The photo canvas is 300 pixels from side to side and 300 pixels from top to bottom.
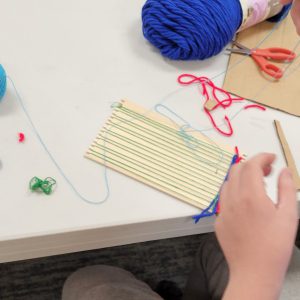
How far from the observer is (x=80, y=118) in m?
0.69

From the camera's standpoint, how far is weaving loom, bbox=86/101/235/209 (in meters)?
0.64

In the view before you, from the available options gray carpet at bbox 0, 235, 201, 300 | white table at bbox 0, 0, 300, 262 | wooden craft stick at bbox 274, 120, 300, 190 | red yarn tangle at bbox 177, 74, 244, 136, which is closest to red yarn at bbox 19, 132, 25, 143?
white table at bbox 0, 0, 300, 262

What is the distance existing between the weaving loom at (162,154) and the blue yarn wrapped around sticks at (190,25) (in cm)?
15

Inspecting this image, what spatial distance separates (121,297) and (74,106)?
369 mm

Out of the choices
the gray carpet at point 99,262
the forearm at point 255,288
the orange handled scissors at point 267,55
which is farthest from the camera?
the gray carpet at point 99,262

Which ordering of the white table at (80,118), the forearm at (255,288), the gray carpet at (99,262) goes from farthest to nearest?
the gray carpet at (99,262)
the white table at (80,118)
the forearm at (255,288)

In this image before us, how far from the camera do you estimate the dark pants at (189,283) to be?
77 cm

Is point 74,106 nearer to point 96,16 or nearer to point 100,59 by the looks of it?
point 100,59

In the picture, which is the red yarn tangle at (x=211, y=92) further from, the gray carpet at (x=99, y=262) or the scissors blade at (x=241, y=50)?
the gray carpet at (x=99, y=262)

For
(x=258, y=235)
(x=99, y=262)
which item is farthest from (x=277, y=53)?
(x=99, y=262)

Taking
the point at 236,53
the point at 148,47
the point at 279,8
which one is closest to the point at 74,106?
the point at 148,47

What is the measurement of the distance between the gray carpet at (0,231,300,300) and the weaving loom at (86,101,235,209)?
579 millimetres

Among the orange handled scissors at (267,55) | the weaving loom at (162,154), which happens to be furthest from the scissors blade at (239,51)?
the weaving loom at (162,154)

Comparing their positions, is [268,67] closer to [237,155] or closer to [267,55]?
[267,55]
